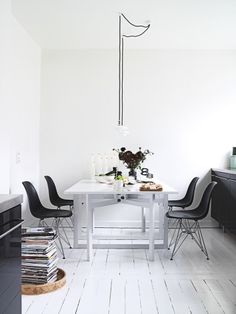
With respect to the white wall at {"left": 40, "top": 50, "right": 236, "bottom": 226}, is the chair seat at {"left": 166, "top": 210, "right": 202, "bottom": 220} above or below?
below

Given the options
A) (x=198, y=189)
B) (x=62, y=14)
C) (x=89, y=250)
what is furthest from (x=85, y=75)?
(x=89, y=250)

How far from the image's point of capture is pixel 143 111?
536 cm

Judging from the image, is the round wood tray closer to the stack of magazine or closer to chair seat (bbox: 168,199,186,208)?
the stack of magazine

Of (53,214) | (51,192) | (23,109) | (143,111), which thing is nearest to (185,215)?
(53,214)

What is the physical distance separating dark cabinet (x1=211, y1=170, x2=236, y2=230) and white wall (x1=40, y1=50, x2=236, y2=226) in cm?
46

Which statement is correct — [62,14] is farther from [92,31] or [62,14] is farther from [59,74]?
[59,74]

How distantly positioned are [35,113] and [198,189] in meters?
2.79

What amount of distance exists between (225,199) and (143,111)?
1.83 m

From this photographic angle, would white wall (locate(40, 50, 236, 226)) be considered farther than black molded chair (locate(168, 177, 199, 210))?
Yes

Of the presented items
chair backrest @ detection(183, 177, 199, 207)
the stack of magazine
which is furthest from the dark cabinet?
the stack of magazine

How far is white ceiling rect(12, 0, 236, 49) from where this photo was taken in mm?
3760

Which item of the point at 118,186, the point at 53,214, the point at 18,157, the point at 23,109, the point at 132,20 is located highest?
the point at 132,20

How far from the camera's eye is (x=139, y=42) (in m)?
5.00

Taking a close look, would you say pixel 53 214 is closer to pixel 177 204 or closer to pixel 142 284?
pixel 142 284
